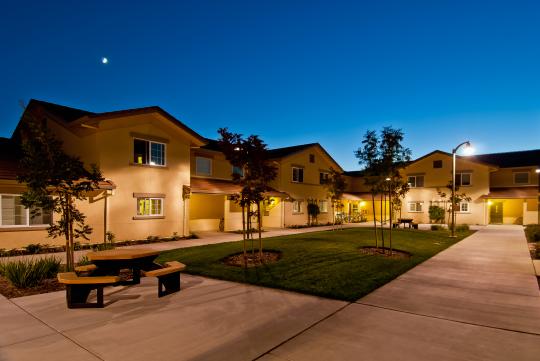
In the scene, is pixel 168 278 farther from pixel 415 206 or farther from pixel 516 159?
pixel 516 159

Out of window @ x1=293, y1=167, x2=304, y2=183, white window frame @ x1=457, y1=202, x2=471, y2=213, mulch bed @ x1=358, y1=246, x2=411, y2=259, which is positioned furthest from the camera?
white window frame @ x1=457, y1=202, x2=471, y2=213

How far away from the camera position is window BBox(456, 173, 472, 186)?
32.0 metres

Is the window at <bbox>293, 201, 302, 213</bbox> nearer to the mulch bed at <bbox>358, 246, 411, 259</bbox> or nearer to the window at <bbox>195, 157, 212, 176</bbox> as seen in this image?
the window at <bbox>195, 157, 212, 176</bbox>

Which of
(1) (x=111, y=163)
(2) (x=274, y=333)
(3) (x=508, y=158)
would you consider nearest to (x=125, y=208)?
(1) (x=111, y=163)

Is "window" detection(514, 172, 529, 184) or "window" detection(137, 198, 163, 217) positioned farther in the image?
"window" detection(514, 172, 529, 184)

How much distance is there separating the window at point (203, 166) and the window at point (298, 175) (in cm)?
836

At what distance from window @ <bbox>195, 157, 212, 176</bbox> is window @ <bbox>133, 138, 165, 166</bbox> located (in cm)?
394

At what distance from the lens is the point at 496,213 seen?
32625mm

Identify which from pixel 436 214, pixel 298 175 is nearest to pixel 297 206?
pixel 298 175

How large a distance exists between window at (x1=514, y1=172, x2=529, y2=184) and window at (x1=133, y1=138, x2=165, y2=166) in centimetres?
3383

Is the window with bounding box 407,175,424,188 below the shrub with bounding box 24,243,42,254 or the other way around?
the other way around

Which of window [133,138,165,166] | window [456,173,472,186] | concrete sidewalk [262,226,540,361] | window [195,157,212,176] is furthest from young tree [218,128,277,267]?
window [456,173,472,186]

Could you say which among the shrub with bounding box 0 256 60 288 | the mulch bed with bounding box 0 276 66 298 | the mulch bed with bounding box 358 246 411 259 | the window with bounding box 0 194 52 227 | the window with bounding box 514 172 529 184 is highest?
the window with bounding box 514 172 529 184

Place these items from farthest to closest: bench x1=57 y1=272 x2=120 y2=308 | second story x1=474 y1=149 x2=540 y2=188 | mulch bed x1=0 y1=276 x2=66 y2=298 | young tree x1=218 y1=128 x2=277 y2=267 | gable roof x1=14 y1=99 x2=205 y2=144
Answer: second story x1=474 y1=149 x2=540 y2=188
gable roof x1=14 y1=99 x2=205 y2=144
young tree x1=218 y1=128 x2=277 y2=267
mulch bed x1=0 y1=276 x2=66 y2=298
bench x1=57 y1=272 x2=120 y2=308
